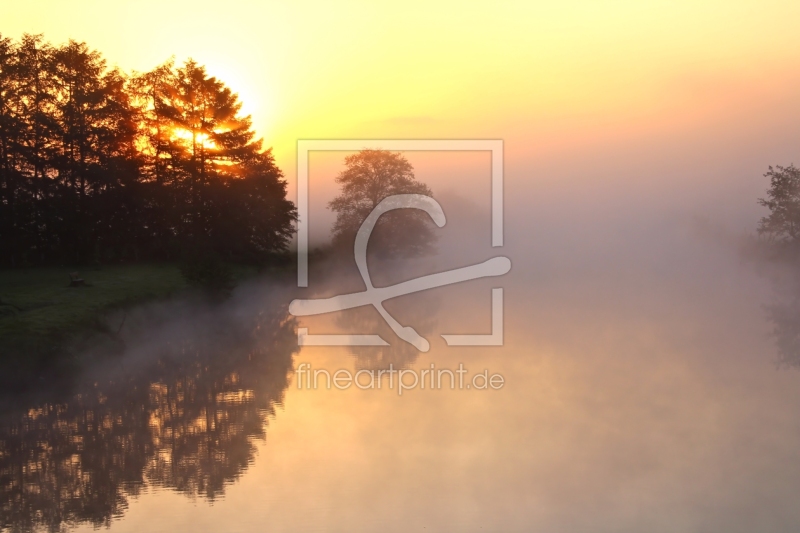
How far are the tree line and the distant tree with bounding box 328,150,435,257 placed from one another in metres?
7.79

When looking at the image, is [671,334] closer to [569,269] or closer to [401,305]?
[401,305]

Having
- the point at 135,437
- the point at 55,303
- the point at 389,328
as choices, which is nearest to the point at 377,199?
the point at 389,328

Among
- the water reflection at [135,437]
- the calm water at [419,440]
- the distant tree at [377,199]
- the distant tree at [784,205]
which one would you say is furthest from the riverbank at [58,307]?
the distant tree at [784,205]

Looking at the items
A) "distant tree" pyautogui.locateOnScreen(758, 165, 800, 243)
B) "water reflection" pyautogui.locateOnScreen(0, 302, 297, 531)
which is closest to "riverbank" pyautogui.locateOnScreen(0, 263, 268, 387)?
"water reflection" pyautogui.locateOnScreen(0, 302, 297, 531)

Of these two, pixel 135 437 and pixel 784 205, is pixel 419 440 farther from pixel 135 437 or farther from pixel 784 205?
pixel 784 205

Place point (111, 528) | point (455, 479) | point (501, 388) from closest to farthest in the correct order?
point (111, 528) → point (455, 479) → point (501, 388)

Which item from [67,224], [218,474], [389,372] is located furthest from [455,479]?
[67,224]

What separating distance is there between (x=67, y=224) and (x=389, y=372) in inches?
814

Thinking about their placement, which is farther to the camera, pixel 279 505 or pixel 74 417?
pixel 74 417

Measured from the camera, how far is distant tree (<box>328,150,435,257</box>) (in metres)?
48.2

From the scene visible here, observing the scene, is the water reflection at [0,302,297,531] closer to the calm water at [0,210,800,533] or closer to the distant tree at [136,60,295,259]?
the calm water at [0,210,800,533]

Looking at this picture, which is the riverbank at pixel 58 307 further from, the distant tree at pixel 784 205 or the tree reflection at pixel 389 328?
the distant tree at pixel 784 205

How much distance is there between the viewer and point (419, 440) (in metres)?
13.1

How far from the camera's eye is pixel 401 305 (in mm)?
31422
